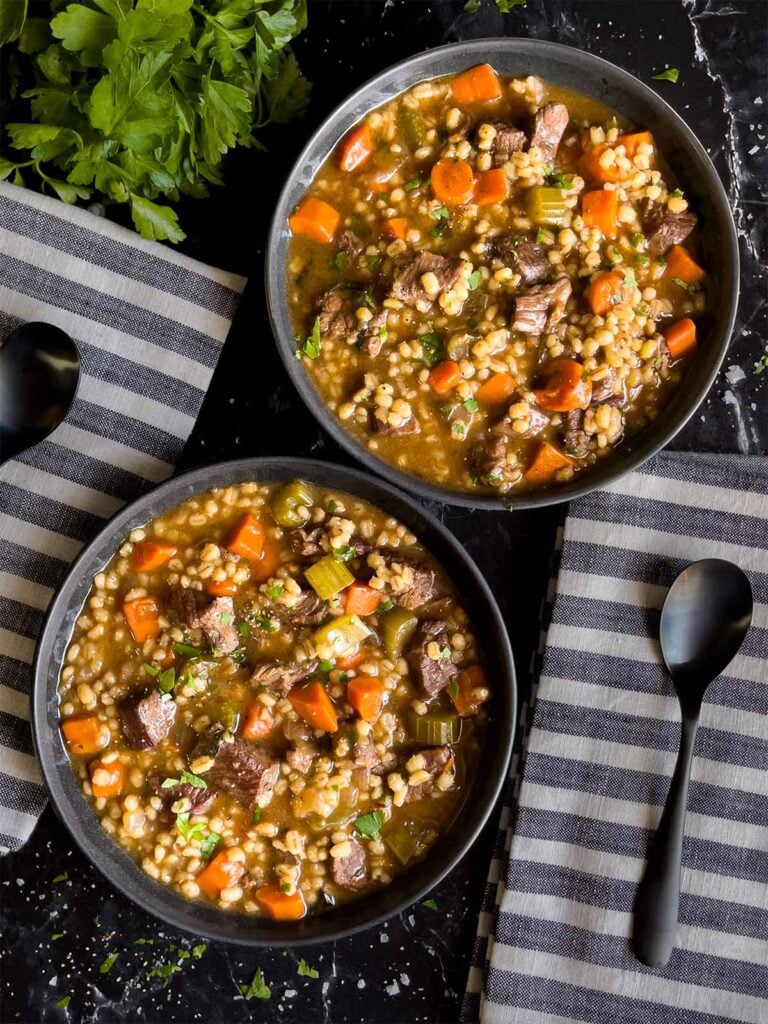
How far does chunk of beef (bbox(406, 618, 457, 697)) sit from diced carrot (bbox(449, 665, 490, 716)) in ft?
0.14

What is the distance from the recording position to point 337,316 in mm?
3766

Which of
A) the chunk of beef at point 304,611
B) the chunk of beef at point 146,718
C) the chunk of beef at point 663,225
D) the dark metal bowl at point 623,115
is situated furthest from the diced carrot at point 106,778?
the chunk of beef at point 663,225

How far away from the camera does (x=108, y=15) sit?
344 centimetres

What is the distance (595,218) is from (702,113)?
932 mm

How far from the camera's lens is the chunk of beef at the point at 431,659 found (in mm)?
3762

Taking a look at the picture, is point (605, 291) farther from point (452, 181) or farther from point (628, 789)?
point (628, 789)

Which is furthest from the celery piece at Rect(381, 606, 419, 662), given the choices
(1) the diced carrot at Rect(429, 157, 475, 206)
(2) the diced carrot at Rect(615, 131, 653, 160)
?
(2) the diced carrot at Rect(615, 131, 653, 160)

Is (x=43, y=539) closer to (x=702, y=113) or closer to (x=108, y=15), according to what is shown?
(x=108, y=15)

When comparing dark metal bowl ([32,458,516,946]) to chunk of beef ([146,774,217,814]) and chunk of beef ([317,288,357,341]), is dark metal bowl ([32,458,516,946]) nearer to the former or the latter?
chunk of beef ([146,774,217,814])

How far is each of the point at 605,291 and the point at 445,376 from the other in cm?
69

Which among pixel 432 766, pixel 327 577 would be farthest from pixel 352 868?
pixel 327 577

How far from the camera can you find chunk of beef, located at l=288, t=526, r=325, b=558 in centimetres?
377

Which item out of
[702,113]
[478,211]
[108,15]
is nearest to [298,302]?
[478,211]

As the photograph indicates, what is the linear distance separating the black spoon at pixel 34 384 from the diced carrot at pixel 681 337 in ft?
7.75
